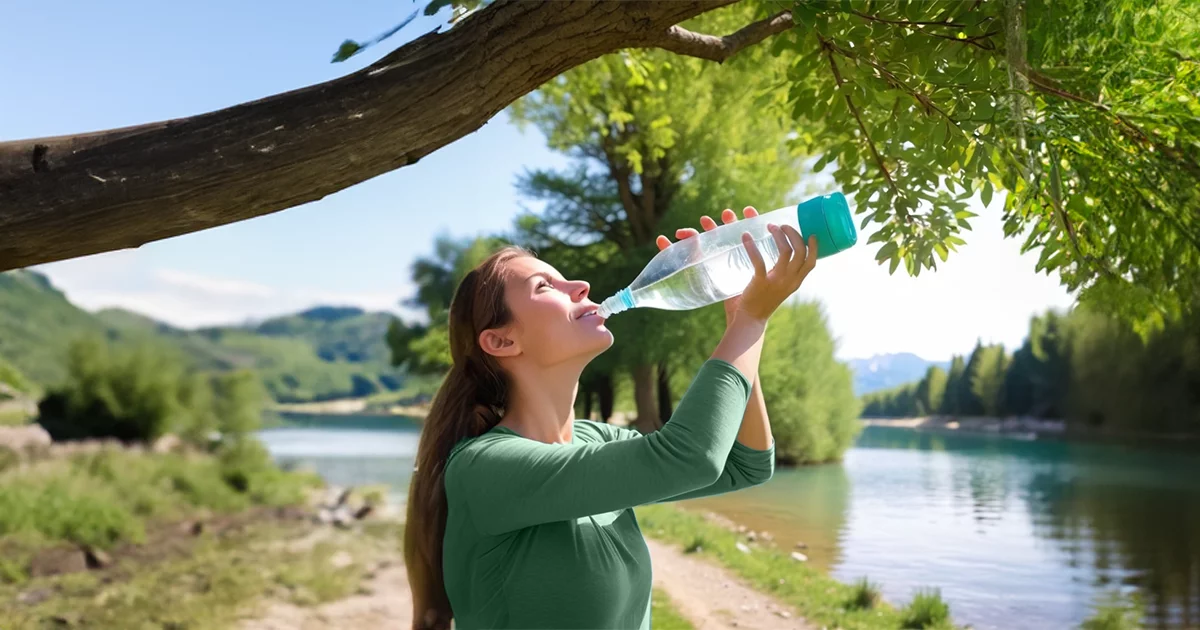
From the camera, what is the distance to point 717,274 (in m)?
1.76

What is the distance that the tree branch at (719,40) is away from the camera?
→ 2204mm

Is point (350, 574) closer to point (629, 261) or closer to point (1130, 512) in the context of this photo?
point (629, 261)

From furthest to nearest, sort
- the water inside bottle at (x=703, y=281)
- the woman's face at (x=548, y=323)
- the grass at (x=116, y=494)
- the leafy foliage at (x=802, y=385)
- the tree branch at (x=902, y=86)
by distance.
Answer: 1. the leafy foliage at (x=802, y=385)
2. the grass at (x=116, y=494)
3. the tree branch at (x=902, y=86)
4. the water inside bottle at (x=703, y=281)
5. the woman's face at (x=548, y=323)

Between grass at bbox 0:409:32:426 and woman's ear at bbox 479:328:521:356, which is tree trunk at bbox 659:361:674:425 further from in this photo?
woman's ear at bbox 479:328:521:356

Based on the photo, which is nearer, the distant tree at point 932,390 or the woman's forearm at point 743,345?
the woman's forearm at point 743,345

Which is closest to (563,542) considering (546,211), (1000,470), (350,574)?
(350,574)

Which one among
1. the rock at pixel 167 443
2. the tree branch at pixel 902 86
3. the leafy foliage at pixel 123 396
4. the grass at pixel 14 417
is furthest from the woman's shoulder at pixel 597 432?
the grass at pixel 14 417

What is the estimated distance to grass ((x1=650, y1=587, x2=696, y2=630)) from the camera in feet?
17.4

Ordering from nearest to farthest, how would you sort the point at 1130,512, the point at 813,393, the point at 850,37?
the point at 850,37
the point at 1130,512
the point at 813,393

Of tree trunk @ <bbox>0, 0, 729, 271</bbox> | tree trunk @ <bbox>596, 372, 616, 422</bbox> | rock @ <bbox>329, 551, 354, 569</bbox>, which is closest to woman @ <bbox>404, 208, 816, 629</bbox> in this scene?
tree trunk @ <bbox>0, 0, 729, 271</bbox>

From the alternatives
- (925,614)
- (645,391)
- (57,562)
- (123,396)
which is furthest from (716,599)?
(645,391)

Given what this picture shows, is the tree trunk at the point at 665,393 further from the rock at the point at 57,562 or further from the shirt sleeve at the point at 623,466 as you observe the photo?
the shirt sleeve at the point at 623,466

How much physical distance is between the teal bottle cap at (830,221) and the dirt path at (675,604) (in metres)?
4.76

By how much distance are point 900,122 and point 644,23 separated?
2.70 ft
